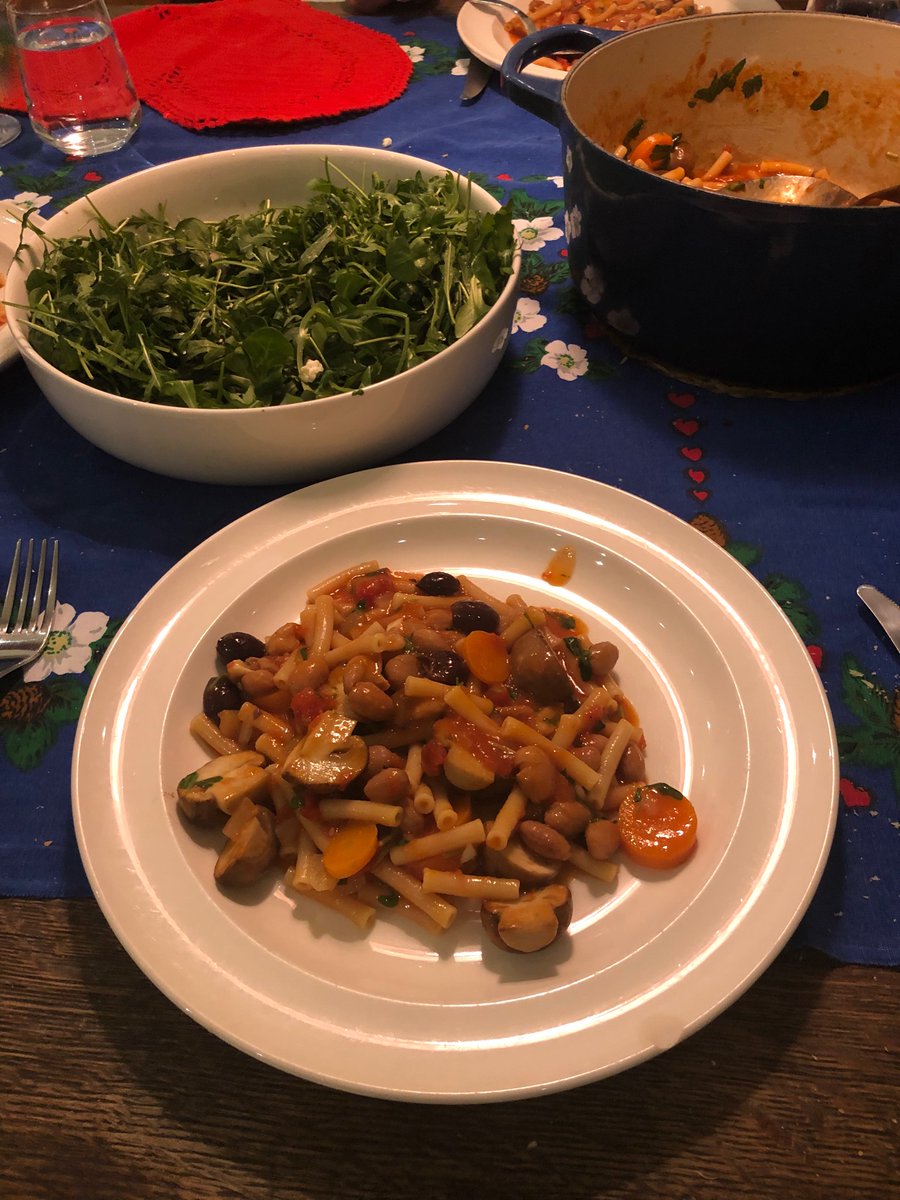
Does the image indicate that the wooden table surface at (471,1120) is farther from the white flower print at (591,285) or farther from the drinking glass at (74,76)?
the drinking glass at (74,76)

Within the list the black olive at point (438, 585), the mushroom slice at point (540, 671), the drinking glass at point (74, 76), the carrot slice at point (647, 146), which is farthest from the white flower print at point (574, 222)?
the drinking glass at point (74, 76)

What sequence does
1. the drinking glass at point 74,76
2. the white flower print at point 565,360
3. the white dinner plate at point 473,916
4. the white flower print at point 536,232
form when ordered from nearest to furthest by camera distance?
the white dinner plate at point 473,916 < the white flower print at point 565,360 < the white flower print at point 536,232 < the drinking glass at point 74,76

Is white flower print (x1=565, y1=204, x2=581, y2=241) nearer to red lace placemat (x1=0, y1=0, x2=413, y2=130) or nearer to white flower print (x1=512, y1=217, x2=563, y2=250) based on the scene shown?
white flower print (x1=512, y1=217, x2=563, y2=250)

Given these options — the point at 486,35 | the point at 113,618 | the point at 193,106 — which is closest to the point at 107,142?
the point at 193,106

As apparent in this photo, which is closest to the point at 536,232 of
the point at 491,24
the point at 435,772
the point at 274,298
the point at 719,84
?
the point at 719,84

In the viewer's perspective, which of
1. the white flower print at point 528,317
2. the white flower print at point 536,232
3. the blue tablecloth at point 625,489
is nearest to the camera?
the blue tablecloth at point 625,489

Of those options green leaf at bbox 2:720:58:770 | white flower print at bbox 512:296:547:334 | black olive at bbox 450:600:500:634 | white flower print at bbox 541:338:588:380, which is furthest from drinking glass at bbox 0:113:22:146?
black olive at bbox 450:600:500:634

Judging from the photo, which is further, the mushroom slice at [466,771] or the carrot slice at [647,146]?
the carrot slice at [647,146]
